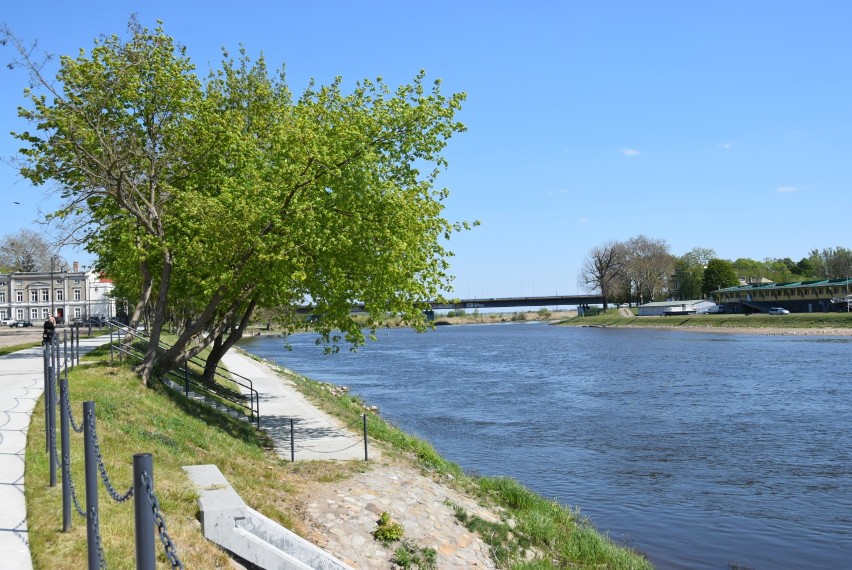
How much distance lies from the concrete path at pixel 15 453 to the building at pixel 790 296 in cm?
12610

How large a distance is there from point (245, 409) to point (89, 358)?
536cm

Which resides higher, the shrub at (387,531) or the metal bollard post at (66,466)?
the metal bollard post at (66,466)

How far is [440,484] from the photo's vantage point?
57.4 feet

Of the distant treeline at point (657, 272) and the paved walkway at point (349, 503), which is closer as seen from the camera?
the paved walkway at point (349, 503)

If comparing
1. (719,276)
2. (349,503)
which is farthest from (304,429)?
(719,276)

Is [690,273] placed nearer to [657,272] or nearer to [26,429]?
[657,272]

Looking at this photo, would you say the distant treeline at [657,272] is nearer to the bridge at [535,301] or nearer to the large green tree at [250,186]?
the bridge at [535,301]

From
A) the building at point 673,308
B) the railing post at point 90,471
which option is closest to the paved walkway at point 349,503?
the railing post at point 90,471

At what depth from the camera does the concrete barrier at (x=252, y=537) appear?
410 inches

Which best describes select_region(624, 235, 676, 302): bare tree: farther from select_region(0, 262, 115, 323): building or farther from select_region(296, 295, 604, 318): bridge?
select_region(0, 262, 115, 323): building

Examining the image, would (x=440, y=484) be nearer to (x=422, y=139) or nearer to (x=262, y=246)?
(x=262, y=246)

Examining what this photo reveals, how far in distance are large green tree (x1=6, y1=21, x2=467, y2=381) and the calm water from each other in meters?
6.88

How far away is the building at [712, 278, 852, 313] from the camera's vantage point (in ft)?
417

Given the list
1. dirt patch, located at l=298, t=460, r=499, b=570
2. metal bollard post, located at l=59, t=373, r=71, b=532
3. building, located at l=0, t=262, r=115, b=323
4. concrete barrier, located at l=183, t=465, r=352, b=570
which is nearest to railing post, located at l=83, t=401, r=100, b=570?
metal bollard post, located at l=59, t=373, r=71, b=532
